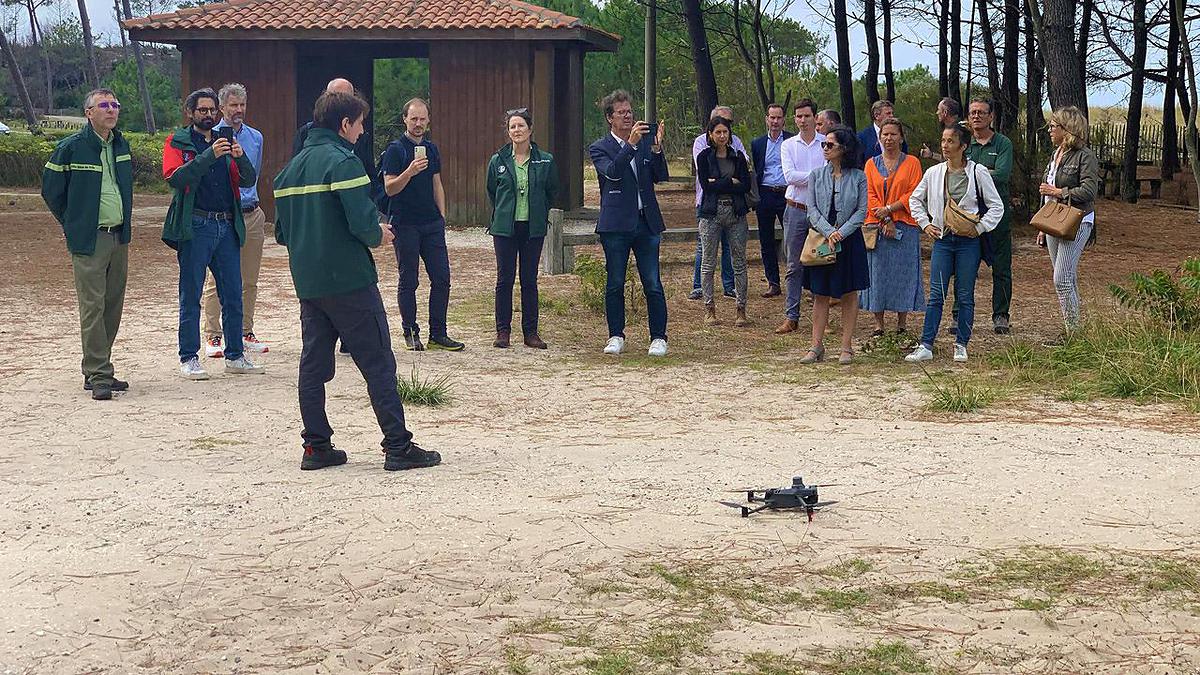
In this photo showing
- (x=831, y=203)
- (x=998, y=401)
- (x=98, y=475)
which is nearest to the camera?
(x=98, y=475)

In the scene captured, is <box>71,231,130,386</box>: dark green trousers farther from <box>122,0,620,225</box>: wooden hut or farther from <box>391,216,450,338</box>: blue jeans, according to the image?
<box>122,0,620,225</box>: wooden hut

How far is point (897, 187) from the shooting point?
10.7 m

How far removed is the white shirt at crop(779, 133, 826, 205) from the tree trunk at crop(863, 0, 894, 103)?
1480 centimetres

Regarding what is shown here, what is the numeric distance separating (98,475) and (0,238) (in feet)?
49.6

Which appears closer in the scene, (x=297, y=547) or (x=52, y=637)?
(x=52, y=637)

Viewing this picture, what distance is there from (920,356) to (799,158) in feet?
7.60

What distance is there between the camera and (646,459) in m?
7.01

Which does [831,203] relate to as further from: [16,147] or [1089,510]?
[16,147]

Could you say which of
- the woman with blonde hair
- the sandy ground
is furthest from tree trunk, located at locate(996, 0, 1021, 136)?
the sandy ground

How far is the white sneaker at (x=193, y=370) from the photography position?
31.1 feet

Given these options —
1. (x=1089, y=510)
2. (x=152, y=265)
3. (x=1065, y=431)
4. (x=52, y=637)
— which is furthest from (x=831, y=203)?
(x=152, y=265)

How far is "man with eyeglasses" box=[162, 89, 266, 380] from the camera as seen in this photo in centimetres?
920

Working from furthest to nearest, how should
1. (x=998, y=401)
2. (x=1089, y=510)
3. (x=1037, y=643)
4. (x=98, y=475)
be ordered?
(x=998, y=401), (x=98, y=475), (x=1089, y=510), (x=1037, y=643)

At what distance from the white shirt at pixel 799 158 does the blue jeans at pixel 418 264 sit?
112 inches
